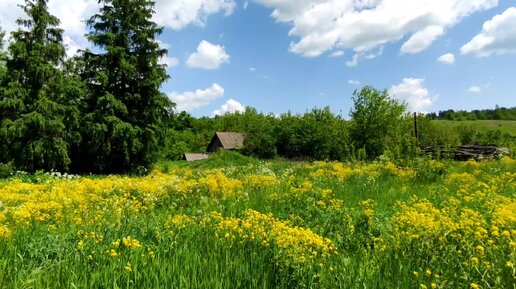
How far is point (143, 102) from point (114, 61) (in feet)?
10.1

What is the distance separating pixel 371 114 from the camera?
42.6 m

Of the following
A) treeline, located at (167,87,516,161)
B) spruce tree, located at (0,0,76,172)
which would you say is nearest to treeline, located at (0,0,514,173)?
spruce tree, located at (0,0,76,172)

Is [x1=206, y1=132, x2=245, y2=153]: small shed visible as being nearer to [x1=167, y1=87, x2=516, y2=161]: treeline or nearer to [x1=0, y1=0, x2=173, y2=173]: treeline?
[x1=167, y1=87, x2=516, y2=161]: treeline

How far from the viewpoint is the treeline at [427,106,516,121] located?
120 m

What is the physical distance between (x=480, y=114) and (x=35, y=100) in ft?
439

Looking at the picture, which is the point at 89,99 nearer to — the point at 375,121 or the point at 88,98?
→ the point at 88,98

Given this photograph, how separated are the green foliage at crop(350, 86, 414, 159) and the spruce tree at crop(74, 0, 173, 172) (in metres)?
23.0

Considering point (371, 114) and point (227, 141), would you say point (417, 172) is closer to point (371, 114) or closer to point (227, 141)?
point (371, 114)

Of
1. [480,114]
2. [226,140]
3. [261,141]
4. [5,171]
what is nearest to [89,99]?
[5,171]

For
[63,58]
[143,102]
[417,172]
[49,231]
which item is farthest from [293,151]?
[49,231]

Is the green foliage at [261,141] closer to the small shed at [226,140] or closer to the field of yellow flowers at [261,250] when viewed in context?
the small shed at [226,140]

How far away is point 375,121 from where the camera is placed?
136ft

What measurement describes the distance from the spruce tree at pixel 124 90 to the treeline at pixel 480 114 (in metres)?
111

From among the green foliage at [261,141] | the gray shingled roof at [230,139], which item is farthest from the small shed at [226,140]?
the green foliage at [261,141]
